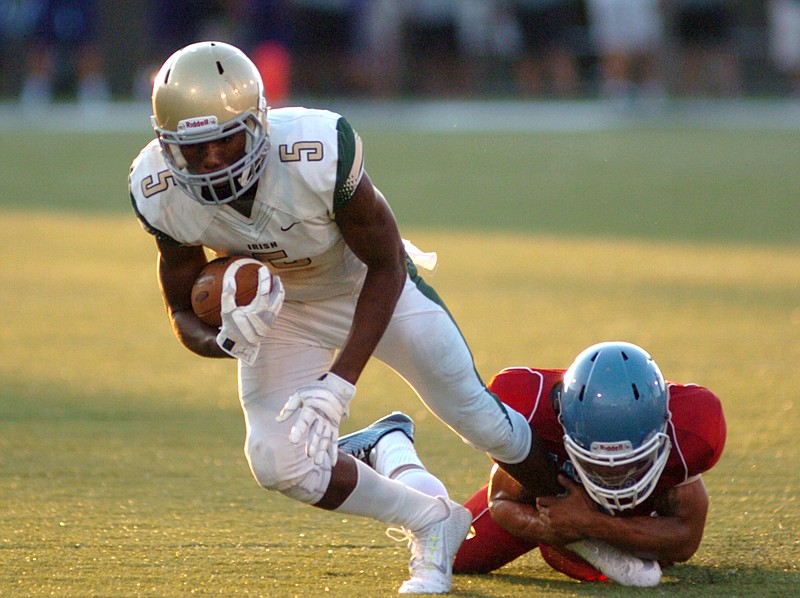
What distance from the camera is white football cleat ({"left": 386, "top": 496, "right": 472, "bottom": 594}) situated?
3.27m

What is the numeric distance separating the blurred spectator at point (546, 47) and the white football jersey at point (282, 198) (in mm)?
16112

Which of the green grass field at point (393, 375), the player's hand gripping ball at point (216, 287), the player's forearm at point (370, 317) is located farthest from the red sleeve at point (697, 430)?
the player's hand gripping ball at point (216, 287)

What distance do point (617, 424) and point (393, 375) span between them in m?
2.87

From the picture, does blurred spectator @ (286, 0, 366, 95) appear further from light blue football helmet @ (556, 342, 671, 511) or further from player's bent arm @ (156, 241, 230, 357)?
light blue football helmet @ (556, 342, 671, 511)

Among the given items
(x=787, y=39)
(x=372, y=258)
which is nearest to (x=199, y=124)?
(x=372, y=258)

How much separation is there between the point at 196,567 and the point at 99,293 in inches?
180

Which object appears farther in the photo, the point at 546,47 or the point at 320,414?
the point at 546,47

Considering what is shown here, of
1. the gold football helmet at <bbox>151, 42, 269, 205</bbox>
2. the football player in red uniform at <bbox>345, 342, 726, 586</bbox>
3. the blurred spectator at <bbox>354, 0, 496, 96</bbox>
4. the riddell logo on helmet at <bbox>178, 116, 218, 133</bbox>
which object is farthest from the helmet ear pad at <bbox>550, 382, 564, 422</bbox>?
the blurred spectator at <bbox>354, 0, 496, 96</bbox>

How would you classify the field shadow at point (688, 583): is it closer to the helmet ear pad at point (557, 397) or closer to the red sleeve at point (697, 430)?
the red sleeve at point (697, 430)

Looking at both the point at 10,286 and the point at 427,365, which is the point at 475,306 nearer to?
the point at 10,286

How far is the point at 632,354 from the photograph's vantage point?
3273 mm

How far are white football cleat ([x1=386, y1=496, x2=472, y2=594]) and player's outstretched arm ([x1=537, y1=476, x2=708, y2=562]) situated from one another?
25 cm

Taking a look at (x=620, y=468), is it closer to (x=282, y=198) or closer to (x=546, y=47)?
(x=282, y=198)

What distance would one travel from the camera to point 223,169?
3.18m
